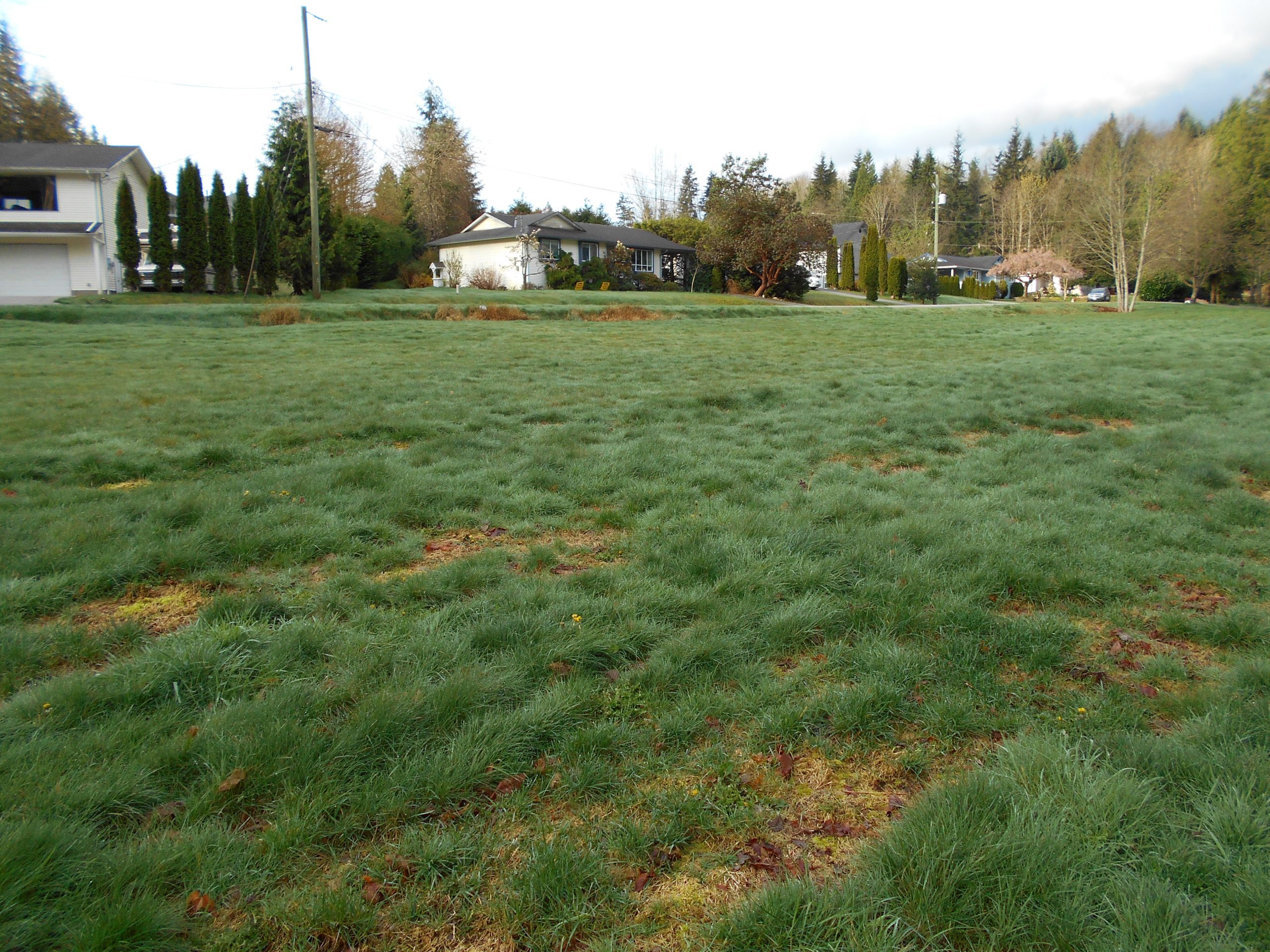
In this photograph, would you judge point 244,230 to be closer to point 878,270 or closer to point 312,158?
point 312,158

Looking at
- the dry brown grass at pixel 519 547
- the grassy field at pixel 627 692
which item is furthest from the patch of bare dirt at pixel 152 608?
the dry brown grass at pixel 519 547

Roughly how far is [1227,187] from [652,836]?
5450 centimetres

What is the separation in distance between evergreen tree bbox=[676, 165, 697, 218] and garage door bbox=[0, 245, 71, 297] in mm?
59307

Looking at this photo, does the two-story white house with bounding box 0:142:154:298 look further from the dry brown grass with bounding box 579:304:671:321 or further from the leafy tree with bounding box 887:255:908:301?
the leafy tree with bounding box 887:255:908:301

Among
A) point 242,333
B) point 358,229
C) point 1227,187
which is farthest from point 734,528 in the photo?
point 1227,187

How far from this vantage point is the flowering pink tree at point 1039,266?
54.1m

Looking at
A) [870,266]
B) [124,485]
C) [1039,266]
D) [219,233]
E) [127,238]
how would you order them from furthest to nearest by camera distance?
[1039,266] < [870,266] < [219,233] < [127,238] < [124,485]

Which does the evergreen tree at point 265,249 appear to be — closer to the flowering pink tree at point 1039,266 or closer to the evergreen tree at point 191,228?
the evergreen tree at point 191,228

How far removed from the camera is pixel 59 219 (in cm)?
3098

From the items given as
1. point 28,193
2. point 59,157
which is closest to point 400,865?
point 59,157

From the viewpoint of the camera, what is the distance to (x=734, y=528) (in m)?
4.49

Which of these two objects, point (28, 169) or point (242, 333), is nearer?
point (242, 333)

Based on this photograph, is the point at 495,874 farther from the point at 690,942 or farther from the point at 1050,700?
→ the point at 1050,700

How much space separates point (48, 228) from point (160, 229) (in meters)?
5.71
